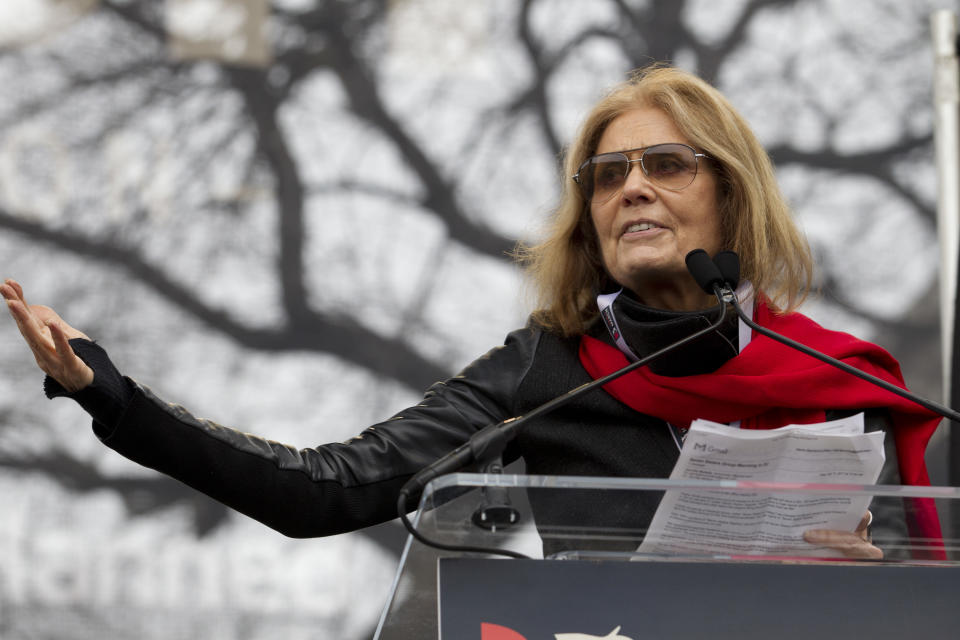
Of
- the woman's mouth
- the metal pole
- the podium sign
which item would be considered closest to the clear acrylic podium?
the podium sign

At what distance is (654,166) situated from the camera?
1808mm

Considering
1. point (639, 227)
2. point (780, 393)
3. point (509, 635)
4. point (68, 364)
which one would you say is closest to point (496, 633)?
point (509, 635)

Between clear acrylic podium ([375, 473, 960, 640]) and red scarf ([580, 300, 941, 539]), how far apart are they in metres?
0.60

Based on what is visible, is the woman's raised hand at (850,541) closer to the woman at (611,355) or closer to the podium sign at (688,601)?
the podium sign at (688,601)

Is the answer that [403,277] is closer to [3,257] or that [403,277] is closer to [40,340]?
[3,257]

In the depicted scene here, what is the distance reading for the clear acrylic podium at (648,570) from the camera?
0.96 m

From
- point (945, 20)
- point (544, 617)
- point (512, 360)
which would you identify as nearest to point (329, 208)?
point (512, 360)

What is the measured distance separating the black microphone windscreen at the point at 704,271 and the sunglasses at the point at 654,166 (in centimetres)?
32

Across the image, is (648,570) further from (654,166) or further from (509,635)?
(654,166)

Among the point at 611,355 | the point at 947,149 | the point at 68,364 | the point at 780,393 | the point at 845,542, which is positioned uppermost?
the point at 947,149

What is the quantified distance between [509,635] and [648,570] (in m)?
0.14

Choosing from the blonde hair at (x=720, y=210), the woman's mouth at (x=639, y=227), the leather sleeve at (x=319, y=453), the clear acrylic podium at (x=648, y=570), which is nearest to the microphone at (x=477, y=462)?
the clear acrylic podium at (x=648, y=570)

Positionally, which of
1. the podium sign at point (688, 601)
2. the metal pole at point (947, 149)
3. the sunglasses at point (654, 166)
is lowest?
the podium sign at point (688, 601)

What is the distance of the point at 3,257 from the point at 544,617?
8.12 ft
